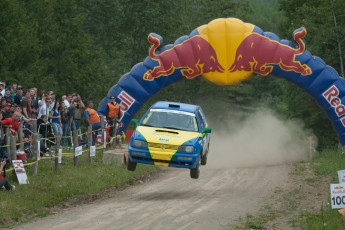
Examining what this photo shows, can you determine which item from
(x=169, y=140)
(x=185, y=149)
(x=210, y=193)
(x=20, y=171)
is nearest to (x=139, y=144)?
(x=169, y=140)

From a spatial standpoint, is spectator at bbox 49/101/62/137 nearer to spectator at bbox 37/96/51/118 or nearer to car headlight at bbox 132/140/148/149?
spectator at bbox 37/96/51/118

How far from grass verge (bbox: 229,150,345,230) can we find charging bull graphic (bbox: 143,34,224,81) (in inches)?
201

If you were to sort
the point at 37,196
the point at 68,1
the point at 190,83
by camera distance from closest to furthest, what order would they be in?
the point at 37,196
the point at 68,1
the point at 190,83

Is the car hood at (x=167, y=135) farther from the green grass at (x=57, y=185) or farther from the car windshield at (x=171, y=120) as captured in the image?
the green grass at (x=57, y=185)

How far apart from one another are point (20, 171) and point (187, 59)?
39.4ft

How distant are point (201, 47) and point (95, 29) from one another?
140 ft

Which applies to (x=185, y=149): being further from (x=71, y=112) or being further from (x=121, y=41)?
(x=121, y=41)

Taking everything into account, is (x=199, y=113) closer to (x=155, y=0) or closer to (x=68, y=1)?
(x=68, y=1)

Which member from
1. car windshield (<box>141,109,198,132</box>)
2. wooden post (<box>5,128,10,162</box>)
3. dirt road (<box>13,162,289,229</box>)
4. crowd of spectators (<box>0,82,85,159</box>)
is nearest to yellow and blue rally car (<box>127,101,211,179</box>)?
car windshield (<box>141,109,198,132</box>)

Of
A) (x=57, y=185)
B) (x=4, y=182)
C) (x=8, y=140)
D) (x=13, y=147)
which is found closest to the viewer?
(x=4, y=182)

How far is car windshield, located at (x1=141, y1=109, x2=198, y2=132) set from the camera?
23.1 metres

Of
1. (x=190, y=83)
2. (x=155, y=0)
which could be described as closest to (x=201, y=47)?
(x=155, y=0)

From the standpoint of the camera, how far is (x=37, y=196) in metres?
19.7

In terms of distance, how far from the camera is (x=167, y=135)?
22.1m
